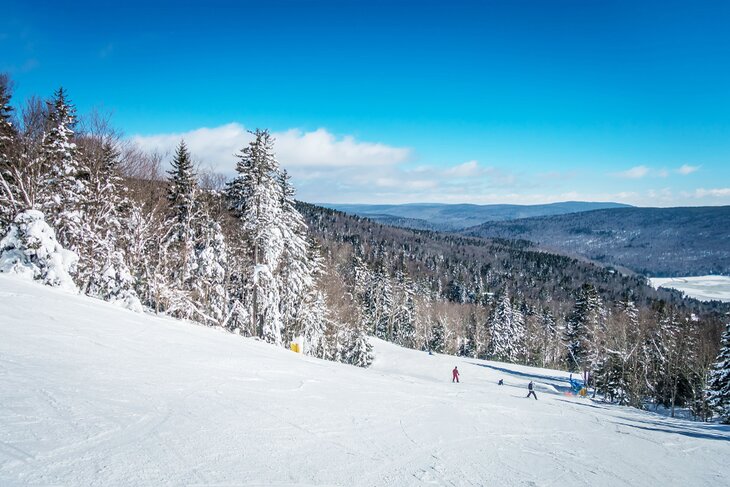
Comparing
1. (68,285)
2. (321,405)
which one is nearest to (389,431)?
(321,405)

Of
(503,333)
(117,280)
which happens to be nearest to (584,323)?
(503,333)

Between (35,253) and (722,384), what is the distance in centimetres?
3848

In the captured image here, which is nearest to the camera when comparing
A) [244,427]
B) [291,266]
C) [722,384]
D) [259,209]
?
[244,427]

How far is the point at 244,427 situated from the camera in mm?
6527

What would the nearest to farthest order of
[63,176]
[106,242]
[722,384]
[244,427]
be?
[244,427]
[63,176]
[106,242]
[722,384]

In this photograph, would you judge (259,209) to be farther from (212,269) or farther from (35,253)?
(35,253)

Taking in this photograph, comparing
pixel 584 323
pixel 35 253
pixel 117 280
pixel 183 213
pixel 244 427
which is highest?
pixel 183 213

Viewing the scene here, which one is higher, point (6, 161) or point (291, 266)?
point (6, 161)

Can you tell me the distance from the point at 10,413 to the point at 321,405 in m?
5.40

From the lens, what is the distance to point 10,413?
5.26m

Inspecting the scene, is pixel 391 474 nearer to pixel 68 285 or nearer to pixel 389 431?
pixel 389 431

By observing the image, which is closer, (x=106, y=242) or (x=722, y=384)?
(x=106, y=242)

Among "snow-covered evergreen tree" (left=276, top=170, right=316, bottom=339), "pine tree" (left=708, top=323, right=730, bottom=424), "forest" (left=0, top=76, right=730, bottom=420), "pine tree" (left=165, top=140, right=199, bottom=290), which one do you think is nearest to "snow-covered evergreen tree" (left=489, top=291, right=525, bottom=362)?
"forest" (left=0, top=76, right=730, bottom=420)

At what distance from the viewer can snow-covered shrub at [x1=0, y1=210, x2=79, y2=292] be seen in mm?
14227
